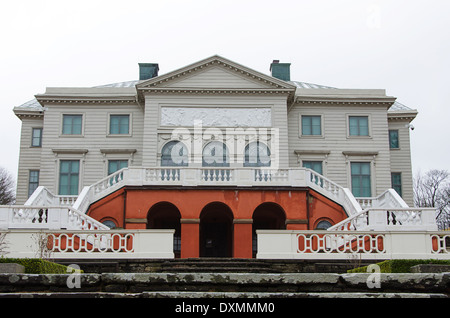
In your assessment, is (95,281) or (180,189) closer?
(95,281)

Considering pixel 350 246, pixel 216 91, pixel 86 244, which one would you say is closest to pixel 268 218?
pixel 216 91

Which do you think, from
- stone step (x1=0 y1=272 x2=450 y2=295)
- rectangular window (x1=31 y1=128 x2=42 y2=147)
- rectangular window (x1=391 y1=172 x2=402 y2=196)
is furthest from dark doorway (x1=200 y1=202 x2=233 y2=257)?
stone step (x1=0 y1=272 x2=450 y2=295)

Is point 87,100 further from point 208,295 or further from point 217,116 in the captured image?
point 208,295

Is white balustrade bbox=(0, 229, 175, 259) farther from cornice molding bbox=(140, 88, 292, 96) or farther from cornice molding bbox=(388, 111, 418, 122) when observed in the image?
cornice molding bbox=(388, 111, 418, 122)

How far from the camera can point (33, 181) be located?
3662 centimetres

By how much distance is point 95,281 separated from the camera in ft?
30.4

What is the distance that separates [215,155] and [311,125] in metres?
6.67

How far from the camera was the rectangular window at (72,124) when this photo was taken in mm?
35719

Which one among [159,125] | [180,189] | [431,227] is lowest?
[431,227]

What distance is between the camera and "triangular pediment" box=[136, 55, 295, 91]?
111ft

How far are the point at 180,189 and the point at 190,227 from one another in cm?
185

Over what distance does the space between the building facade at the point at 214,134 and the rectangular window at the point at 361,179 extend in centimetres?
6
